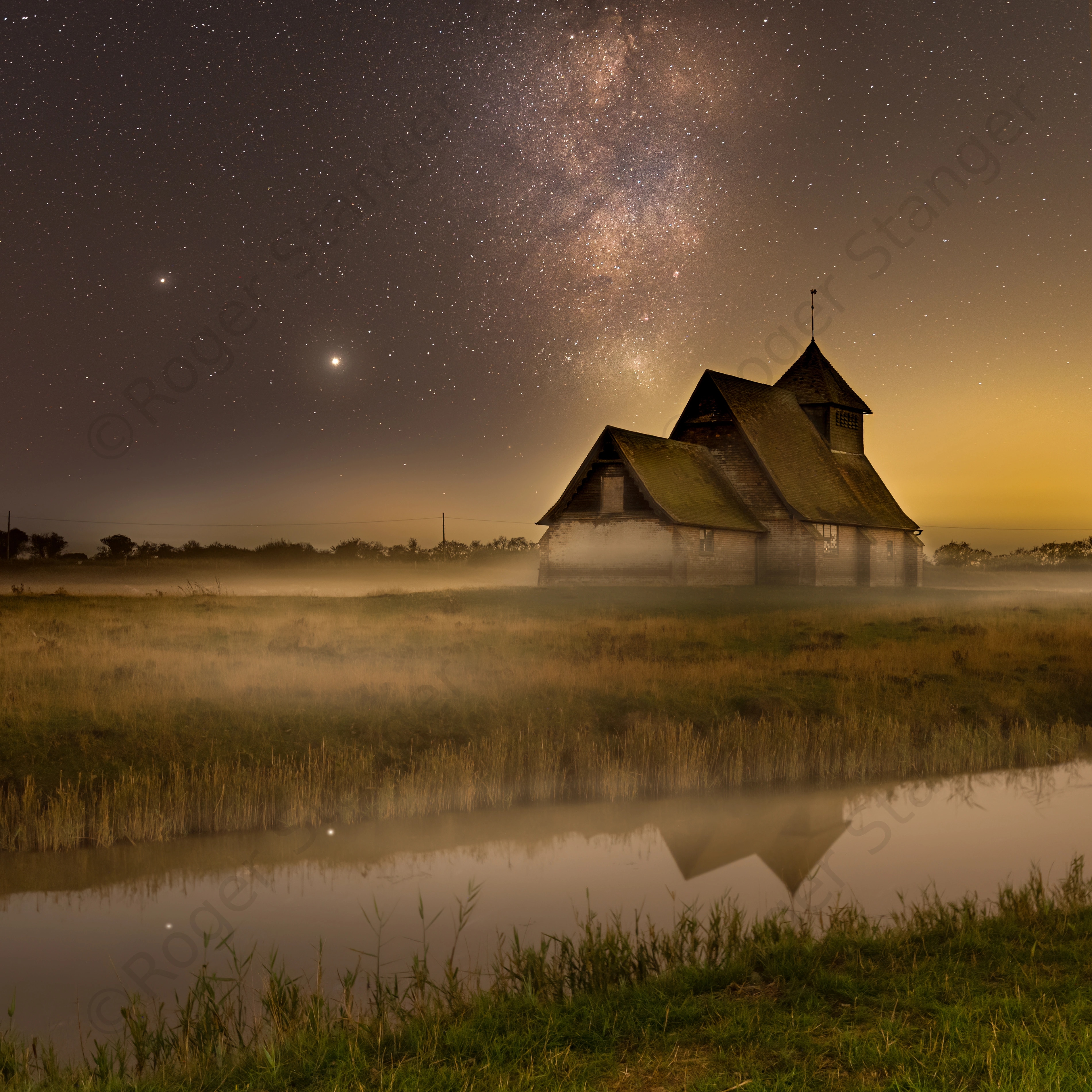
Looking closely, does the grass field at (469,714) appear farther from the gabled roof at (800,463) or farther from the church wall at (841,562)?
the gabled roof at (800,463)

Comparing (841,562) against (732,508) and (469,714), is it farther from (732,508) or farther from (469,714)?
(469,714)

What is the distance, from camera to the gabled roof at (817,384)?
52531 mm

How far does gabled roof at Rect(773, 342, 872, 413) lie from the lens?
52.5 m

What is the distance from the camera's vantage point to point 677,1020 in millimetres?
6105

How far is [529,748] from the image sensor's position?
14.4 metres

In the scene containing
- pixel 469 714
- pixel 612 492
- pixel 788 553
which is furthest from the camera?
pixel 788 553

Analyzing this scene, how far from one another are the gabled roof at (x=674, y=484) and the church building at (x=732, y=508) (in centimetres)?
7

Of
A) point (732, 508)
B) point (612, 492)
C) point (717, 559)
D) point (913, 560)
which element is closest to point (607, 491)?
point (612, 492)

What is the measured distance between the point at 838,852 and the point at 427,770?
5580mm

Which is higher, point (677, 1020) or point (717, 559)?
point (717, 559)

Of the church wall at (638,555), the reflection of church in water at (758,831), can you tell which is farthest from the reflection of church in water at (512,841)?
the church wall at (638,555)

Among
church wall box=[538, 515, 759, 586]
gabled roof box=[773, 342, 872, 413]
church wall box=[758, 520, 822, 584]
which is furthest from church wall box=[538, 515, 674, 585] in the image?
gabled roof box=[773, 342, 872, 413]

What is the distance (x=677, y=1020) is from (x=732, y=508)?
39.0 metres

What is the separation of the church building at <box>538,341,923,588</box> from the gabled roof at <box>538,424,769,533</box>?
0.07m
